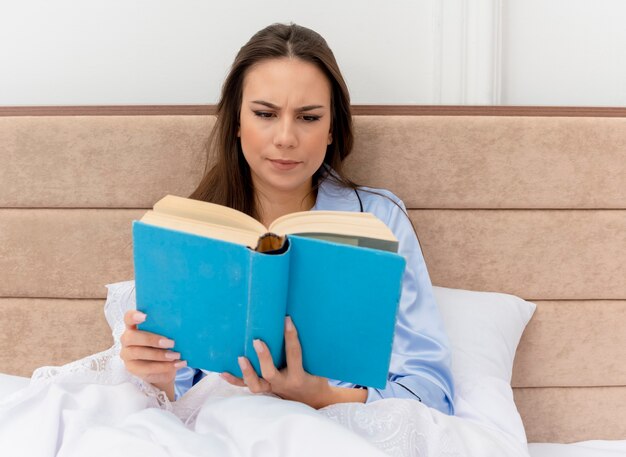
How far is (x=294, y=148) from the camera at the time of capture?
1.33 metres

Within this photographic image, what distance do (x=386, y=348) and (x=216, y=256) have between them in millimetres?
278

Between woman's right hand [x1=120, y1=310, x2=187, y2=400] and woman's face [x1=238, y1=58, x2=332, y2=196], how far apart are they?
47 centimetres

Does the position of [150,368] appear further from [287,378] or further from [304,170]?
[304,170]

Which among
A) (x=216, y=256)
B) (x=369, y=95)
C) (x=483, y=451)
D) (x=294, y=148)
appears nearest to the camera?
(x=216, y=256)

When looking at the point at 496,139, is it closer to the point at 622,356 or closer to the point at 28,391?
the point at 622,356

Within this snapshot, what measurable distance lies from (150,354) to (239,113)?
2.10ft

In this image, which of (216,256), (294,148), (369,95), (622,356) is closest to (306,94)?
(294,148)

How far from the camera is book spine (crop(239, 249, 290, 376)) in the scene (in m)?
0.85

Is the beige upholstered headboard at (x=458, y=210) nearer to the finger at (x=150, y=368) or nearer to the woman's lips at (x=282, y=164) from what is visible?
the woman's lips at (x=282, y=164)

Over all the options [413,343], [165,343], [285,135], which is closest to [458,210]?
[413,343]

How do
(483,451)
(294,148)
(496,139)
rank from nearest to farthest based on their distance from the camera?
1. (483,451)
2. (294,148)
3. (496,139)

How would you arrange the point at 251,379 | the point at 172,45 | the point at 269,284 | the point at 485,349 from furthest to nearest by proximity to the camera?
the point at 172,45 < the point at 485,349 < the point at 251,379 < the point at 269,284

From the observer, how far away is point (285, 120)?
4.31 feet

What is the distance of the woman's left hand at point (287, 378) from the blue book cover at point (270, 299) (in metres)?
0.01
